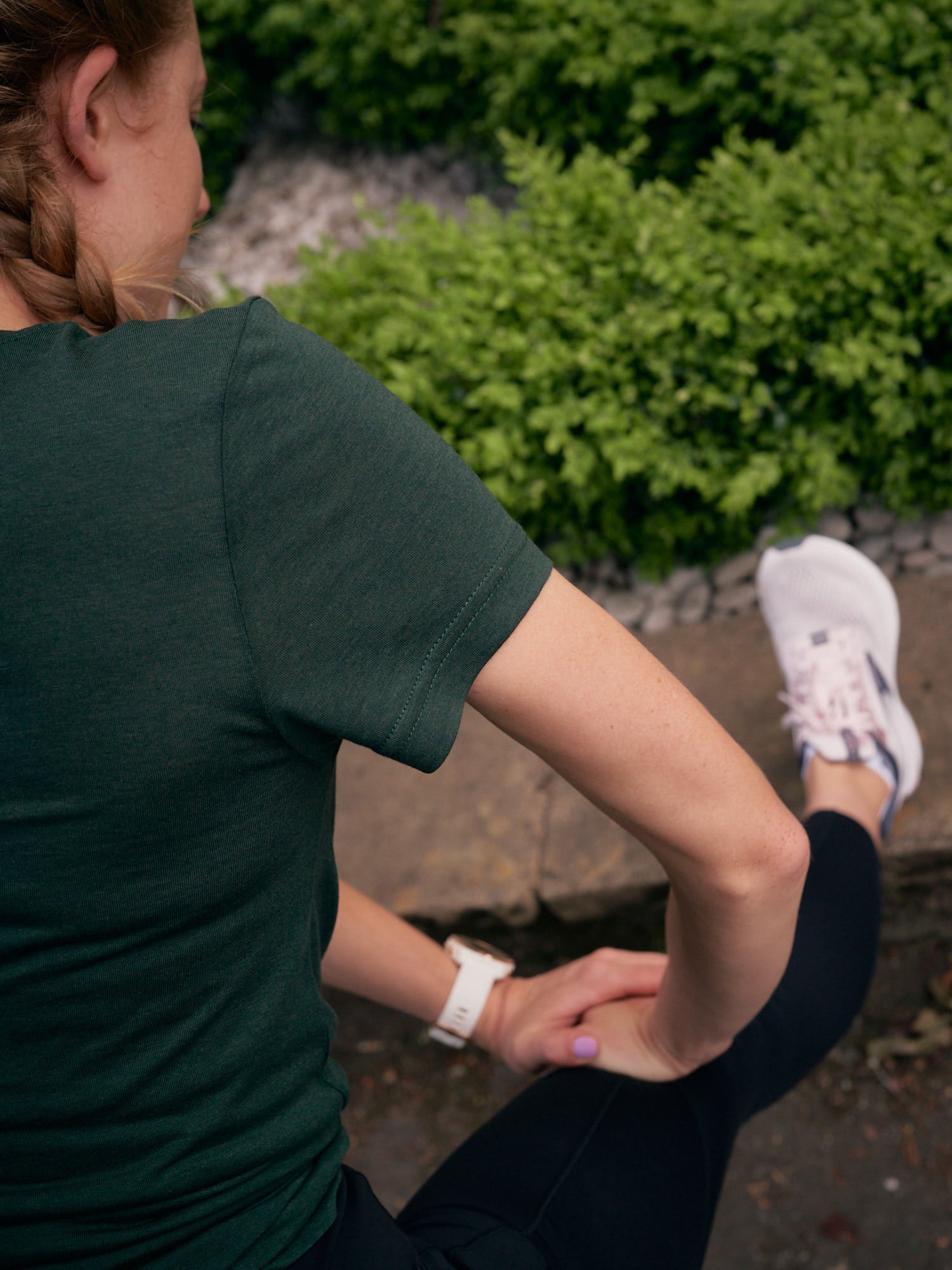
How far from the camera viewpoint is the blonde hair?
0.85 metres

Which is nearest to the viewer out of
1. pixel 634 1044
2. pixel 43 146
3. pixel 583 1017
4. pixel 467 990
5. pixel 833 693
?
pixel 43 146

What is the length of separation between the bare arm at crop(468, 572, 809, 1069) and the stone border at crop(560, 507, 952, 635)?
5.87 ft

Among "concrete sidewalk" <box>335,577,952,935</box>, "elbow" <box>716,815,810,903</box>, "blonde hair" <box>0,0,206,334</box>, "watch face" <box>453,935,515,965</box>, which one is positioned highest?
"blonde hair" <box>0,0,206,334</box>

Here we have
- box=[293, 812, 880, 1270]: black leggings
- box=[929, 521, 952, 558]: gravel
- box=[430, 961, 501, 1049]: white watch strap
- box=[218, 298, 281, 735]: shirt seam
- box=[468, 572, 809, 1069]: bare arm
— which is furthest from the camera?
box=[929, 521, 952, 558]: gravel

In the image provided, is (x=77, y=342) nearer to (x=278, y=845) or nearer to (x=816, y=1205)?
(x=278, y=845)

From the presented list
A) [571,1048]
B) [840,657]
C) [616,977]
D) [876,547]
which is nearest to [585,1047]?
[571,1048]

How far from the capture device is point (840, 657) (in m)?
2.40

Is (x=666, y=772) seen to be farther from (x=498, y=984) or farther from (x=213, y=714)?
(x=498, y=984)

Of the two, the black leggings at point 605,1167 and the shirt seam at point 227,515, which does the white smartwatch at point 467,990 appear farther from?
the shirt seam at point 227,515

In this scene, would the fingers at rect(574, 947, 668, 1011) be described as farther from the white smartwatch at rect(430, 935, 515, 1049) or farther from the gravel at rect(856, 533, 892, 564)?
the gravel at rect(856, 533, 892, 564)

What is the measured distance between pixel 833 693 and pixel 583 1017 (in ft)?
3.50

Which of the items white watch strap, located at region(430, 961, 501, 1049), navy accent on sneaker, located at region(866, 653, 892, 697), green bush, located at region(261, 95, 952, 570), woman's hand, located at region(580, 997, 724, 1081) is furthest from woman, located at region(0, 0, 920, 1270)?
green bush, located at region(261, 95, 952, 570)

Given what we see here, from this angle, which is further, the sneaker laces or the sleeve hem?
the sneaker laces

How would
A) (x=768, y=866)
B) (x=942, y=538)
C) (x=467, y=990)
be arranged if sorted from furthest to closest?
(x=942, y=538)
(x=467, y=990)
(x=768, y=866)
